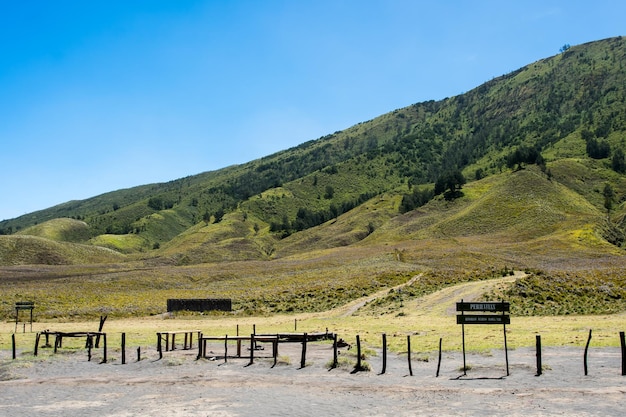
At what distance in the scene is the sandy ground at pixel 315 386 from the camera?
18109 mm

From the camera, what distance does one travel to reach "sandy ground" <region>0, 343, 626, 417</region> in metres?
18.1

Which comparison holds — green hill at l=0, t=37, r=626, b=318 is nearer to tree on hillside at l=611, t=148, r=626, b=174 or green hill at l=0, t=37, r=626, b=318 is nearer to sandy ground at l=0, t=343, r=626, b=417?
tree on hillside at l=611, t=148, r=626, b=174

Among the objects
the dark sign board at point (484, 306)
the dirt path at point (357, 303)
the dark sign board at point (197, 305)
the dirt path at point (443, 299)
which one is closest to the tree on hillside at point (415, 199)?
the dirt path at point (357, 303)

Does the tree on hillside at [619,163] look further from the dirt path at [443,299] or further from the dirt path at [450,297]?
the dirt path at [450,297]

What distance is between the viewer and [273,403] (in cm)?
1934

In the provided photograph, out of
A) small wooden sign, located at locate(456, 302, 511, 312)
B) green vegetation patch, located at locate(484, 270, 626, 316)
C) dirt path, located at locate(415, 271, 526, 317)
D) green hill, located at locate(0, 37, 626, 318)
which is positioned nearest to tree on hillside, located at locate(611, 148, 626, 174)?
green hill, located at locate(0, 37, 626, 318)

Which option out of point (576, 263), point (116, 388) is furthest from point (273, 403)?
point (576, 263)

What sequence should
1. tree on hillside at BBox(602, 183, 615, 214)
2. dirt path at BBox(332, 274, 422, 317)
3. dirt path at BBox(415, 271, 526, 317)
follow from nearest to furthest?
dirt path at BBox(415, 271, 526, 317), dirt path at BBox(332, 274, 422, 317), tree on hillside at BBox(602, 183, 615, 214)

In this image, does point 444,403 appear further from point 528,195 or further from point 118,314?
point 528,195

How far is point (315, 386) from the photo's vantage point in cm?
2219

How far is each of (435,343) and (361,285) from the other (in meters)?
37.9

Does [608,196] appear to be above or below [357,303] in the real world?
above

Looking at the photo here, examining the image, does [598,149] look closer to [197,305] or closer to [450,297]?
[450,297]

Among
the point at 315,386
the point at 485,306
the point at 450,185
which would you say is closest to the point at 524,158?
the point at 450,185
